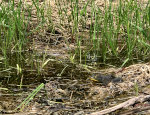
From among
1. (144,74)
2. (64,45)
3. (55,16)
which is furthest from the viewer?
(55,16)

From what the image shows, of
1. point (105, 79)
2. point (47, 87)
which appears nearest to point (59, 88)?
point (47, 87)

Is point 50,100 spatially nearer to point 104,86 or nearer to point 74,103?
point 74,103

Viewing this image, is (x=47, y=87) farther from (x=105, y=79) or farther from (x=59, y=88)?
(x=105, y=79)

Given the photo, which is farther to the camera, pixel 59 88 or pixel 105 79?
pixel 105 79

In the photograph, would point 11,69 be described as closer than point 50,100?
No

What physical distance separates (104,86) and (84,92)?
188 millimetres

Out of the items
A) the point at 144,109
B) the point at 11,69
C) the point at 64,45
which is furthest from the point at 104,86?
the point at 64,45

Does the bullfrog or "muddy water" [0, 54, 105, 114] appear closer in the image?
"muddy water" [0, 54, 105, 114]

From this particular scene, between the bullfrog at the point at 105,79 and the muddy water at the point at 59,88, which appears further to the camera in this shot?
the bullfrog at the point at 105,79

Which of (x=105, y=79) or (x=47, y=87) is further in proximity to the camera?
(x=105, y=79)

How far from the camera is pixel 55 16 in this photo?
3.74 m

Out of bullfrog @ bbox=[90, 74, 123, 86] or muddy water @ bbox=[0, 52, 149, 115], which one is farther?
bullfrog @ bbox=[90, 74, 123, 86]

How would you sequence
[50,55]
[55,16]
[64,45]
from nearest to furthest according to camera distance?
[50,55], [64,45], [55,16]

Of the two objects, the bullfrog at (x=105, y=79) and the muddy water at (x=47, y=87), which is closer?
the muddy water at (x=47, y=87)
